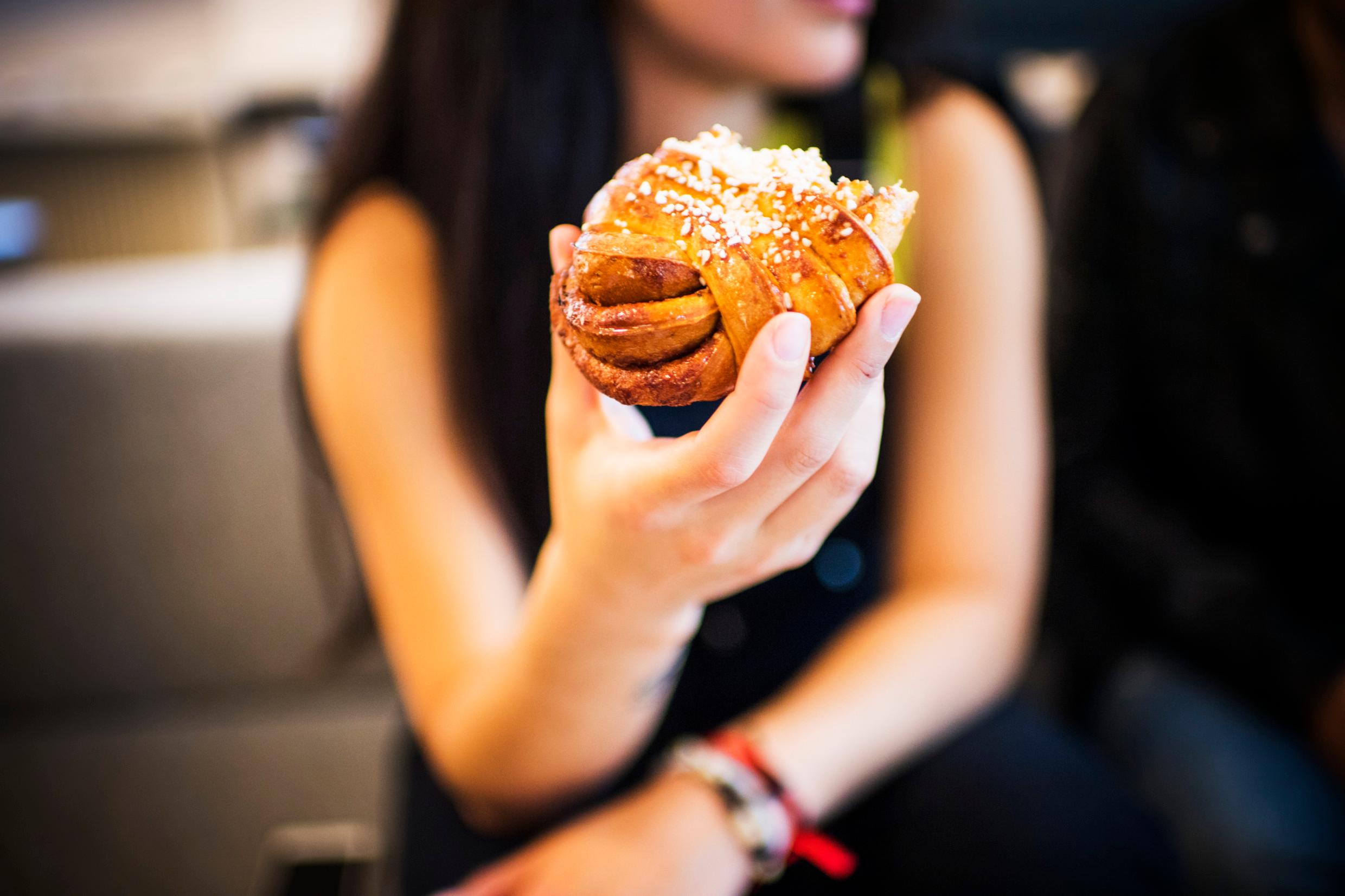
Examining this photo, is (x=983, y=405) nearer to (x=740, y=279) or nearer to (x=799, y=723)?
(x=799, y=723)

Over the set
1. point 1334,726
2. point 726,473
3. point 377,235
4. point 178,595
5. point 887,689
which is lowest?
point 178,595

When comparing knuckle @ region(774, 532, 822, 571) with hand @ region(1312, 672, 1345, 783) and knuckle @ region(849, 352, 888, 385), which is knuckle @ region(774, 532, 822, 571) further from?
hand @ region(1312, 672, 1345, 783)

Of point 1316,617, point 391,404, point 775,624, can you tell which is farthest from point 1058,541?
point 391,404

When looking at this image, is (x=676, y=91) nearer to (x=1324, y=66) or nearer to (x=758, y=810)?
(x=758, y=810)

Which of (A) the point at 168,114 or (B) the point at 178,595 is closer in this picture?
(B) the point at 178,595

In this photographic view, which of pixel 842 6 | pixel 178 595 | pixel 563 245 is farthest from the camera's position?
pixel 178 595

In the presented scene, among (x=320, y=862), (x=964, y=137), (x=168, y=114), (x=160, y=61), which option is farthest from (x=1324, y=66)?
(x=160, y=61)

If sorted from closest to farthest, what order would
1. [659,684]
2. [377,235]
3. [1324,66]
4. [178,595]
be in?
[659,684] → [377,235] → [1324,66] → [178,595]
